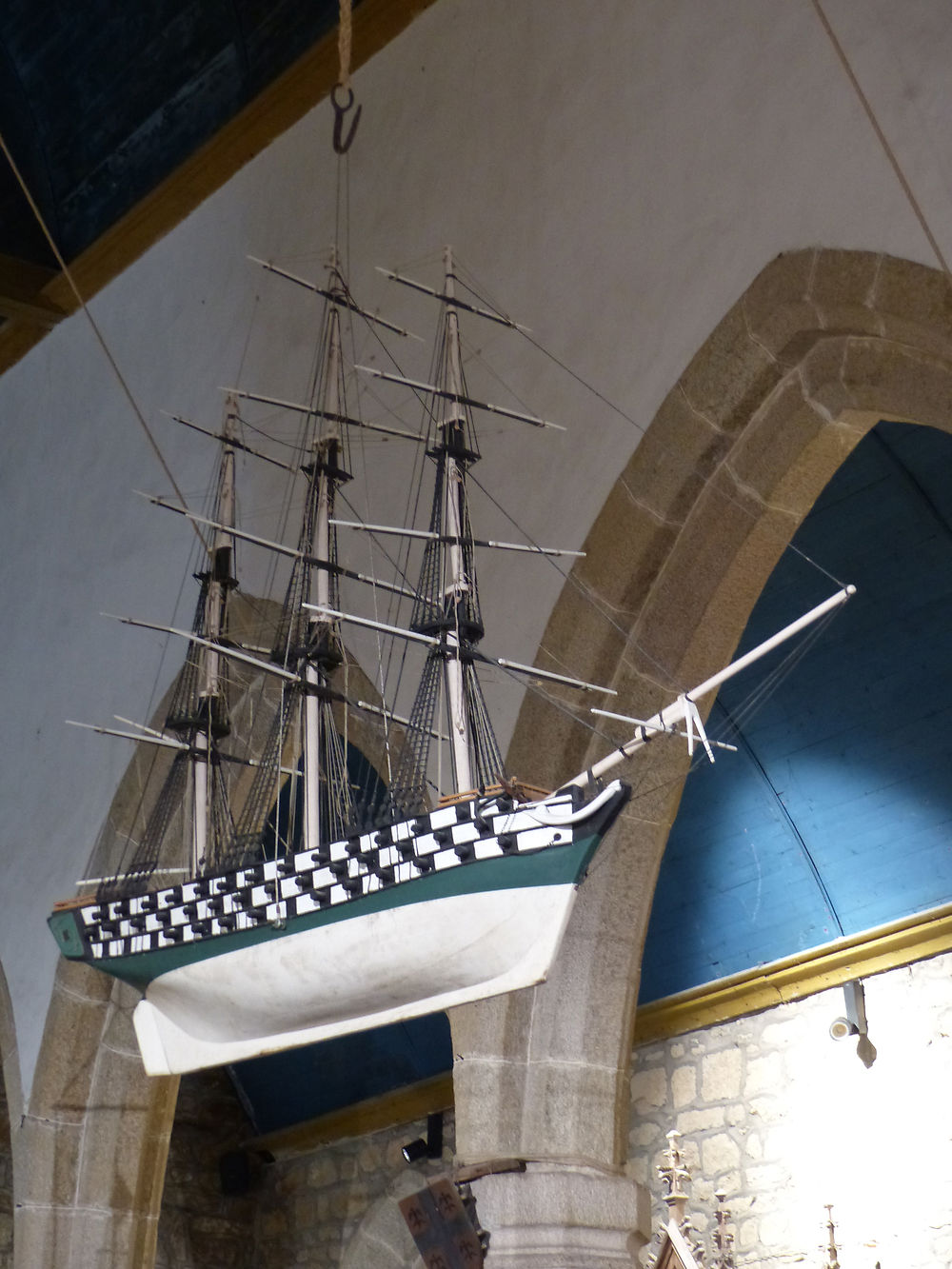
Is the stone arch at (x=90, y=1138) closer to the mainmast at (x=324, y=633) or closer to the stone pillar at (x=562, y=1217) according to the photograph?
the mainmast at (x=324, y=633)

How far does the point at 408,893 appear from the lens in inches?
151

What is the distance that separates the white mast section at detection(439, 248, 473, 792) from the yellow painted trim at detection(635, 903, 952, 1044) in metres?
2.45

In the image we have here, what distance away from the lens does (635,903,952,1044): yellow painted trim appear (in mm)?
6012

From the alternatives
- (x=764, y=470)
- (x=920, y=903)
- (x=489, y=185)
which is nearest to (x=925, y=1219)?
(x=920, y=903)

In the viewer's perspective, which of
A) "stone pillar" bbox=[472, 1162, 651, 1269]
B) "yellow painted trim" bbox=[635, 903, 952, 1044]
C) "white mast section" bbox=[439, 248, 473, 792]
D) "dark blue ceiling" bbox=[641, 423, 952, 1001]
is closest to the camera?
"white mast section" bbox=[439, 248, 473, 792]

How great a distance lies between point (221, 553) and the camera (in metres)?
5.56

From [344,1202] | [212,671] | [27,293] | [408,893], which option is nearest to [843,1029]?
[212,671]

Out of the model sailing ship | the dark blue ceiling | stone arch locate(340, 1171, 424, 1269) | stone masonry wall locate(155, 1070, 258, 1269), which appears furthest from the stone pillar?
stone masonry wall locate(155, 1070, 258, 1269)

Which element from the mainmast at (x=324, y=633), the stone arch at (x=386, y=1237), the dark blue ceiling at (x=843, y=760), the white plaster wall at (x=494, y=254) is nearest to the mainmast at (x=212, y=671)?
the mainmast at (x=324, y=633)

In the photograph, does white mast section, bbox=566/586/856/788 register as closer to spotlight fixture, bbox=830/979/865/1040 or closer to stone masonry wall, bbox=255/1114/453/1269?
spotlight fixture, bbox=830/979/865/1040

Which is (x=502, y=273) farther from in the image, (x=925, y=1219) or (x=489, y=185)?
(x=925, y=1219)

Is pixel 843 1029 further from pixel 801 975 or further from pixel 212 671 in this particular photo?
pixel 212 671

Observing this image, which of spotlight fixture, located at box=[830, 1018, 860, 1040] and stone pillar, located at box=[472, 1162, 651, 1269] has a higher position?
spotlight fixture, located at box=[830, 1018, 860, 1040]

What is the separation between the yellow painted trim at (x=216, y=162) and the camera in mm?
6758
